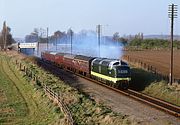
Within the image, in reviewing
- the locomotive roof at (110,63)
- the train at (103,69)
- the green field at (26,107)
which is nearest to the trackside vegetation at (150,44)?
the train at (103,69)

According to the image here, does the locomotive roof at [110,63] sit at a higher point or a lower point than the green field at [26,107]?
higher

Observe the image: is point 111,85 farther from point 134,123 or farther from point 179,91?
point 134,123

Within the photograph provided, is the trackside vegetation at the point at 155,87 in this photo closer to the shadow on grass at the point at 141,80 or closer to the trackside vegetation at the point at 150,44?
the shadow on grass at the point at 141,80

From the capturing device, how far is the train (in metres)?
41.0

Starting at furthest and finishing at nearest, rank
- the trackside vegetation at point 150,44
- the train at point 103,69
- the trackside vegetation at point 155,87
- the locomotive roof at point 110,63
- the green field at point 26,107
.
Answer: the trackside vegetation at point 150,44
the locomotive roof at point 110,63
the train at point 103,69
the trackside vegetation at point 155,87
the green field at point 26,107

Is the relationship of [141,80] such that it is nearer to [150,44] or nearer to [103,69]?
[103,69]

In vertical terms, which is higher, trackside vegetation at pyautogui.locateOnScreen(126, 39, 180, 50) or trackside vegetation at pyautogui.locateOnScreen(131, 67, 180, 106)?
trackside vegetation at pyautogui.locateOnScreen(126, 39, 180, 50)

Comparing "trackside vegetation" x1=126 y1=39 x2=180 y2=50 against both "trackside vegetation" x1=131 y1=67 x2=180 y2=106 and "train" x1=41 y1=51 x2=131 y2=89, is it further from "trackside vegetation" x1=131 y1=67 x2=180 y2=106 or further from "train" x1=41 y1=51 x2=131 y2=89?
"trackside vegetation" x1=131 y1=67 x2=180 y2=106

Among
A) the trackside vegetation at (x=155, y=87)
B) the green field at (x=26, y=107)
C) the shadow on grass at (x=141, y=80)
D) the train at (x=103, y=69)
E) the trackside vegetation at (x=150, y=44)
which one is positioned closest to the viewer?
the green field at (x=26, y=107)

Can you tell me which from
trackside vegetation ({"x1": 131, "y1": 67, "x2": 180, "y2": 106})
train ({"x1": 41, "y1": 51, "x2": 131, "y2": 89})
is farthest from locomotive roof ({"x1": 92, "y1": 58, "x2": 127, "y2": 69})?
trackside vegetation ({"x1": 131, "y1": 67, "x2": 180, "y2": 106})

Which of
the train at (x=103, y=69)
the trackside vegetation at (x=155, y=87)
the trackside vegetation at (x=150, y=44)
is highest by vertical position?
the trackside vegetation at (x=150, y=44)

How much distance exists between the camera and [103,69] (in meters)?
44.8

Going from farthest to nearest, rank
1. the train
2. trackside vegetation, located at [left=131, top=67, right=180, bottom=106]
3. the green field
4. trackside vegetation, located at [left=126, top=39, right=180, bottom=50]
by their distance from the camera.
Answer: trackside vegetation, located at [left=126, top=39, right=180, bottom=50], the train, trackside vegetation, located at [left=131, top=67, right=180, bottom=106], the green field

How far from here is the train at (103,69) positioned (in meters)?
41.0
